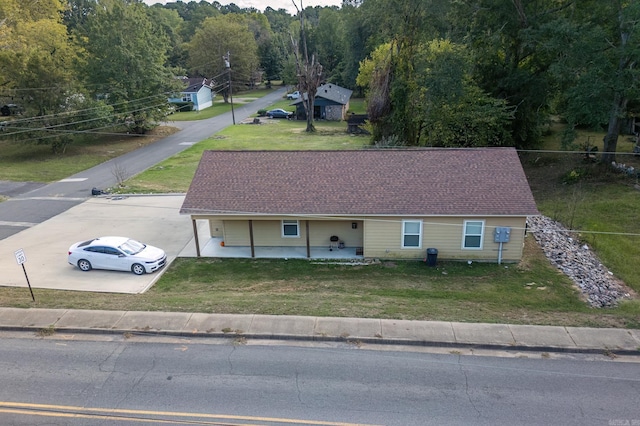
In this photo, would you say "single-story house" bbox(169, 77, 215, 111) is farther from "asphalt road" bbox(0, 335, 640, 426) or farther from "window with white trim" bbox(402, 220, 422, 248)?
"asphalt road" bbox(0, 335, 640, 426)

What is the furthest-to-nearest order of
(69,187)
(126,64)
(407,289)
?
(126,64)
(69,187)
(407,289)

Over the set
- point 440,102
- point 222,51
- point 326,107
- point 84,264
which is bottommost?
point 84,264

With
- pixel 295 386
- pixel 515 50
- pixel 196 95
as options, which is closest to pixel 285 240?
pixel 295 386

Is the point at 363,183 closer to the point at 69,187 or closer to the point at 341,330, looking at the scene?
the point at 341,330

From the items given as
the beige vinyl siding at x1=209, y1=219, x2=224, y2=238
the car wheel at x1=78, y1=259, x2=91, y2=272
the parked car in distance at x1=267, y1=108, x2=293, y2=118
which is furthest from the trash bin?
the parked car in distance at x1=267, y1=108, x2=293, y2=118

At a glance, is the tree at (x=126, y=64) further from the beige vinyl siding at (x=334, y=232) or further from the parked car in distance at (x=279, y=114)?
the beige vinyl siding at (x=334, y=232)

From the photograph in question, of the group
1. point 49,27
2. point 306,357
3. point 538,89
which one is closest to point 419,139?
point 538,89
